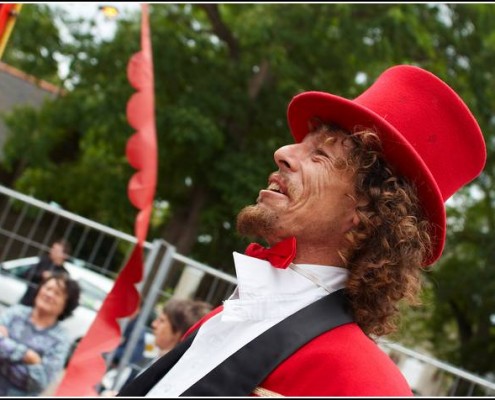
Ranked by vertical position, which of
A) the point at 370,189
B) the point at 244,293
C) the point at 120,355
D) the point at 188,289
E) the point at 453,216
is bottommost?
the point at 120,355

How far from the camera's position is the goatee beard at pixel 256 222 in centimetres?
182

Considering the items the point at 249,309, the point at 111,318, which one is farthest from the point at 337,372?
the point at 111,318

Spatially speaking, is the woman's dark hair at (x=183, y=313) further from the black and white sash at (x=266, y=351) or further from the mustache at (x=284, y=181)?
the black and white sash at (x=266, y=351)

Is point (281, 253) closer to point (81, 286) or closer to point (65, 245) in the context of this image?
point (81, 286)

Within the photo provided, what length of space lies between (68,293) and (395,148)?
11.1ft

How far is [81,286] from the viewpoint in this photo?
5.43 meters

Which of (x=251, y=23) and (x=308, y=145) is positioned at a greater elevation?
(x=251, y=23)

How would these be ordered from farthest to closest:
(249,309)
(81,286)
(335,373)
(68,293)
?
1. (81,286)
2. (68,293)
3. (249,309)
4. (335,373)

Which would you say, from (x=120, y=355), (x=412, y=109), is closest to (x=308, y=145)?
(x=412, y=109)

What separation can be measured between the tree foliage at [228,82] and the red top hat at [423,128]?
11.5 m

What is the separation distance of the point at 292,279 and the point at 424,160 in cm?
41

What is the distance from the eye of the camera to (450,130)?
1.90 metres

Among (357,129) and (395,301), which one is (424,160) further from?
(395,301)

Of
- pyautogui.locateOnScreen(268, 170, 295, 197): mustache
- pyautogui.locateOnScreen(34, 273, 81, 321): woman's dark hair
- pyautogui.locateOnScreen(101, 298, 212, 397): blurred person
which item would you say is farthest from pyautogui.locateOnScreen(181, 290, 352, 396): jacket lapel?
pyautogui.locateOnScreen(34, 273, 81, 321): woman's dark hair
